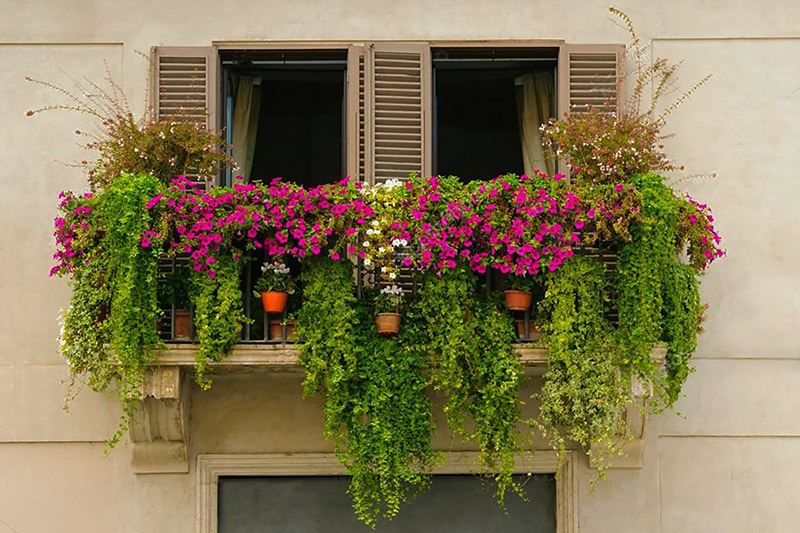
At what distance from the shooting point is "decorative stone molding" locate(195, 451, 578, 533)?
34.8 feet

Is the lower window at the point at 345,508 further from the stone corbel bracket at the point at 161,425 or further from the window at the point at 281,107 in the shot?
the window at the point at 281,107

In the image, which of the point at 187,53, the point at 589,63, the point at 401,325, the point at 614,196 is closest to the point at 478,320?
the point at 401,325

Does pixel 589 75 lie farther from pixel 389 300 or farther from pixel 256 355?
pixel 256 355

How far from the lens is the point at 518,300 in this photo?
10.0m

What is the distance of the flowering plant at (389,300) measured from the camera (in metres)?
10.0

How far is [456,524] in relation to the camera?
1069cm

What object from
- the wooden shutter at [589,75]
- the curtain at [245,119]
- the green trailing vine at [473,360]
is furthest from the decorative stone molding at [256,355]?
the wooden shutter at [589,75]

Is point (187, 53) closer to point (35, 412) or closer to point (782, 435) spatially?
point (35, 412)

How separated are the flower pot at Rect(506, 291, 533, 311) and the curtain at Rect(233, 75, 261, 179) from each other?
232 centimetres

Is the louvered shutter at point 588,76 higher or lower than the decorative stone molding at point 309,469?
higher

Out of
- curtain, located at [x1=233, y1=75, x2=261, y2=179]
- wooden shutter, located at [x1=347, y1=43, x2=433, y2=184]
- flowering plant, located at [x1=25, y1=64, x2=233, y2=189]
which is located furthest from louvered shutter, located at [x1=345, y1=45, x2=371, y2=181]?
flowering plant, located at [x1=25, y1=64, x2=233, y2=189]

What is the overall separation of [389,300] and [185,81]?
2256 millimetres

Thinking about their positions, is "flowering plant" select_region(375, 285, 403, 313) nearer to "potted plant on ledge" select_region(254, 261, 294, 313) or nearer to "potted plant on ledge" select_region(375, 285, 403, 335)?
"potted plant on ledge" select_region(375, 285, 403, 335)

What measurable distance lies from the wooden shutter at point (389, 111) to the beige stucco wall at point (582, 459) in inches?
9.5
